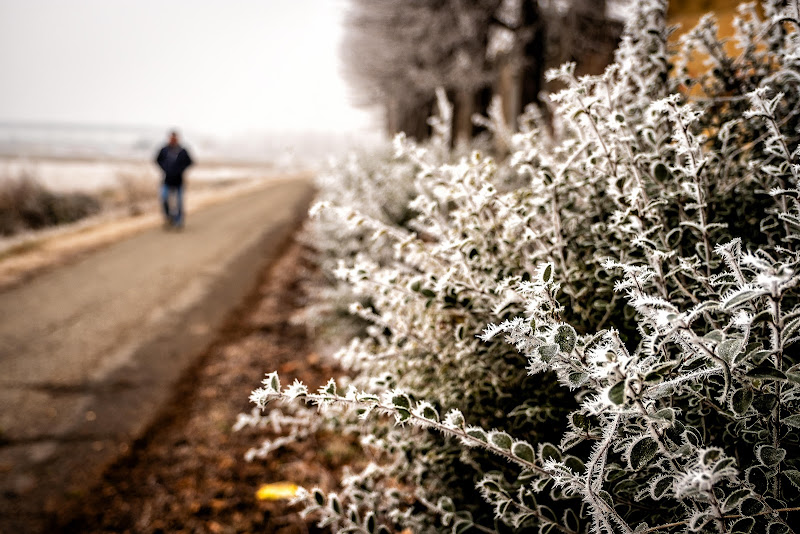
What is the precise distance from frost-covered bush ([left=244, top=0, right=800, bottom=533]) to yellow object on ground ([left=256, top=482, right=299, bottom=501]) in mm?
808

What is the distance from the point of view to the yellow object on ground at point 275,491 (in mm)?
2479

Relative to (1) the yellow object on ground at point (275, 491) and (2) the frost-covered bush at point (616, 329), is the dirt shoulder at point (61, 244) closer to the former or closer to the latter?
(1) the yellow object on ground at point (275, 491)

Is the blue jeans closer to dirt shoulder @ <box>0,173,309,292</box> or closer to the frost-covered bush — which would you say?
dirt shoulder @ <box>0,173,309,292</box>

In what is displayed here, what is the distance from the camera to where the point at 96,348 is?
14.2ft

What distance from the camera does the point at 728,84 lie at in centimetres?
176

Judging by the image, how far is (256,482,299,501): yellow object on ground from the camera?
2.48 m

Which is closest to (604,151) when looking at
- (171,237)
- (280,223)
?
(171,237)

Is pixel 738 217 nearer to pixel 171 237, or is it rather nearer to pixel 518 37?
pixel 518 37

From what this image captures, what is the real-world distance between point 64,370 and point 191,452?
6.24 ft

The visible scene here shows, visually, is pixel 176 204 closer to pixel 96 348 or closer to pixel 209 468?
pixel 96 348

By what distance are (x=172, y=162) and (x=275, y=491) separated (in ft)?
27.8

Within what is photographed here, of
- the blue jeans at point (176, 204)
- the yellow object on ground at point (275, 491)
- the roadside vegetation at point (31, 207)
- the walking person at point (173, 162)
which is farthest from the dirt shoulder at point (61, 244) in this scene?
the yellow object on ground at point (275, 491)

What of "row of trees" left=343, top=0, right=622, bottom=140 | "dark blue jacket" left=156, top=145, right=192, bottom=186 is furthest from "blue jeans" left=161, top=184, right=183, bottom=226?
"row of trees" left=343, top=0, right=622, bottom=140

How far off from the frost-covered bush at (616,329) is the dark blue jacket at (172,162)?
8813 mm
